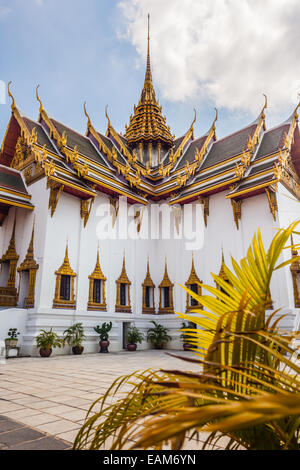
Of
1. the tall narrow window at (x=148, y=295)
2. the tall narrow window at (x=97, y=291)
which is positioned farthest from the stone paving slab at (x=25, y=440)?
the tall narrow window at (x=148, y=295)

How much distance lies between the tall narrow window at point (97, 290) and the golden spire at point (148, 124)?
26.1 ft

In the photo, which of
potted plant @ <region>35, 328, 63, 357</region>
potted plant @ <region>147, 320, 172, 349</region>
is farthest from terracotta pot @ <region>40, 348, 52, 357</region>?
potted plant @ <region>147, 320, 172, 349</region>

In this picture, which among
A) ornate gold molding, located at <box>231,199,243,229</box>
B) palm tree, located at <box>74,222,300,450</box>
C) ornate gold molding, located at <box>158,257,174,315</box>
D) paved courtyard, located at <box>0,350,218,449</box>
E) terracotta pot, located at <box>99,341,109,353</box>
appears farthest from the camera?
ornate gold molding, located at <box>158,257,174,315</box>

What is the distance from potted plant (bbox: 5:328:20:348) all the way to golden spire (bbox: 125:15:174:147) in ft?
35.7

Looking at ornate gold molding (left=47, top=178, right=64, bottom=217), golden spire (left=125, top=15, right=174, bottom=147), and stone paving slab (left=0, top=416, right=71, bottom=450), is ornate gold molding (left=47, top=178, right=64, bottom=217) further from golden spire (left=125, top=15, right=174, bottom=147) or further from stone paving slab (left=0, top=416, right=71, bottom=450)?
stone paving slab (left=0, top=416, right=71, bottom=450)

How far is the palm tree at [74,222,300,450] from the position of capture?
392 mm

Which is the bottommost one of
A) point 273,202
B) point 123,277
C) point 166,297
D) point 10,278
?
point 166,297

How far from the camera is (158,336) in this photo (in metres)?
10.9

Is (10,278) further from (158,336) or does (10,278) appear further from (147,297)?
(158,336)

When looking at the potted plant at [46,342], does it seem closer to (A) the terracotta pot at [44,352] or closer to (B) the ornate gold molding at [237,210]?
(A) the terracotta pot at [44,352]

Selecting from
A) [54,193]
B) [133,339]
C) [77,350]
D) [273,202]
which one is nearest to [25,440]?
[77,350]

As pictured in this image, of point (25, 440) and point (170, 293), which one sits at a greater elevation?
point (170, 293)

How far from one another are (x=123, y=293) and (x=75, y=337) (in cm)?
263

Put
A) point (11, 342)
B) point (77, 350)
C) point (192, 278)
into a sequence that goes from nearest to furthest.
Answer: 1. point (11, 342)
2. point (77, 350)
3. point (192, 278)
